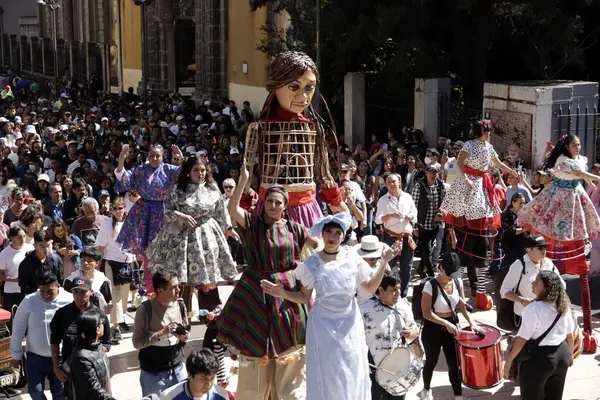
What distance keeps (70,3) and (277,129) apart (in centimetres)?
4241

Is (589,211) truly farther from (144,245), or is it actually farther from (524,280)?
(144,245)

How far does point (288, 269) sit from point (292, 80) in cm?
165

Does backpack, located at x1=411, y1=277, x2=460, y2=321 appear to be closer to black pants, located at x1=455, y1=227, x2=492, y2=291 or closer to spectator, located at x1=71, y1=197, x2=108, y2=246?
black pants, located at x1=455, y1=227, x2=492, y2=291

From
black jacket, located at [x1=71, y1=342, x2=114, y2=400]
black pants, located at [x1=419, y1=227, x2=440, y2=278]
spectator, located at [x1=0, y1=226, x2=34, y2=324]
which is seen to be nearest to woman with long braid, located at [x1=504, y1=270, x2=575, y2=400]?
black jacket, located at [x1=71, y1=342, x2=114, y2=400]

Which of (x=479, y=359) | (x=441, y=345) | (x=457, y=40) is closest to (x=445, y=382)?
(x=441, y=345)

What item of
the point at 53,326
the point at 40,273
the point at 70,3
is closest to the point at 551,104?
the point at 40,273

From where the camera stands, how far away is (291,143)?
26.5 feet

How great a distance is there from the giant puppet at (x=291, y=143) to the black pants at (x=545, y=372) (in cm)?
200

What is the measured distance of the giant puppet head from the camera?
26.0ft

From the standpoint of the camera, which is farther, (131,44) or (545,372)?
(131,44)

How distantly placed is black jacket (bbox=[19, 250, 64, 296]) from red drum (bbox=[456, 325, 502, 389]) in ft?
12.0

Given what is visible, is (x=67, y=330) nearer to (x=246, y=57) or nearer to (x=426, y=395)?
(x=426, y=395)

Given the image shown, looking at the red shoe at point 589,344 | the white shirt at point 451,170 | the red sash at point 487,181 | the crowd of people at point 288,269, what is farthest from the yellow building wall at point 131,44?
the red shoe at point 589,344

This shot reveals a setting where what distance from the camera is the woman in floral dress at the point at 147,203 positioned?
9.95m
